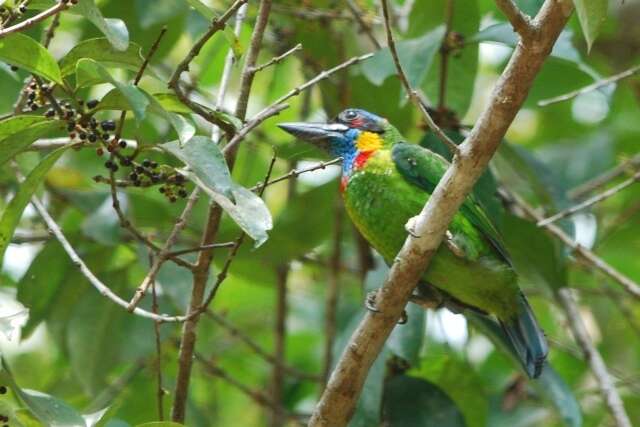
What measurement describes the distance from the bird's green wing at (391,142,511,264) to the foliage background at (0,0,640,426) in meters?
0.13

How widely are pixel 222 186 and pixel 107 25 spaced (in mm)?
441

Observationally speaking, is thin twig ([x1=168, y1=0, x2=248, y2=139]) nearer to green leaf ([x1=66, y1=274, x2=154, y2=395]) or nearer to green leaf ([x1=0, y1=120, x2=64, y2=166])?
green leaf ([x1=0, y1=120, x2=64, y2=166])

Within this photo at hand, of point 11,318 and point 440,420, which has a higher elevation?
point 11,318

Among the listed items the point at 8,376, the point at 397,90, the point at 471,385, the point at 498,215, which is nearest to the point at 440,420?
the point at 471,385

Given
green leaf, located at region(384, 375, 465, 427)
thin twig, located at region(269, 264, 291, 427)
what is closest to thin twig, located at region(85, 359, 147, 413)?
thin twig, located at region(269, 264, 291, 427)

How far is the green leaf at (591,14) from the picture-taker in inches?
96.8

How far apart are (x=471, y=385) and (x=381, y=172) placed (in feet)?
2.80

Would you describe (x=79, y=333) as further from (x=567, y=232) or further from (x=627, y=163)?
(x=627, y=163)

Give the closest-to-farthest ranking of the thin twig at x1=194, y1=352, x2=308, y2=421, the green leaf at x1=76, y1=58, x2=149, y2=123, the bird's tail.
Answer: the green leaf at x1=76, y1=58, x2=149, y2=123 → the bird's tail → the thin twig at x1=194, y1=352, x2=308, y2=421

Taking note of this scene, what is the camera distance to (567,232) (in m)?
3.87

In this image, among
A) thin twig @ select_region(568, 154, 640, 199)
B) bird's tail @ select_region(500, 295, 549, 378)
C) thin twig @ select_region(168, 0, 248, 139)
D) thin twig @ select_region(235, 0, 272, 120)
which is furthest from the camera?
thin twig @ select_region(568, 154, 640, 199)

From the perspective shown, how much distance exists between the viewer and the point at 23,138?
2674 millimetres

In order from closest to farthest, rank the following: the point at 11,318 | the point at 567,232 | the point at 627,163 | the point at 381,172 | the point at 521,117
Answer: the point at 11,318
the point at 381,172
the point at 567,232
the point at 627,163
the point at 521,117

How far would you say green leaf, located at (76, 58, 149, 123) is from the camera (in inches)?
92.4
